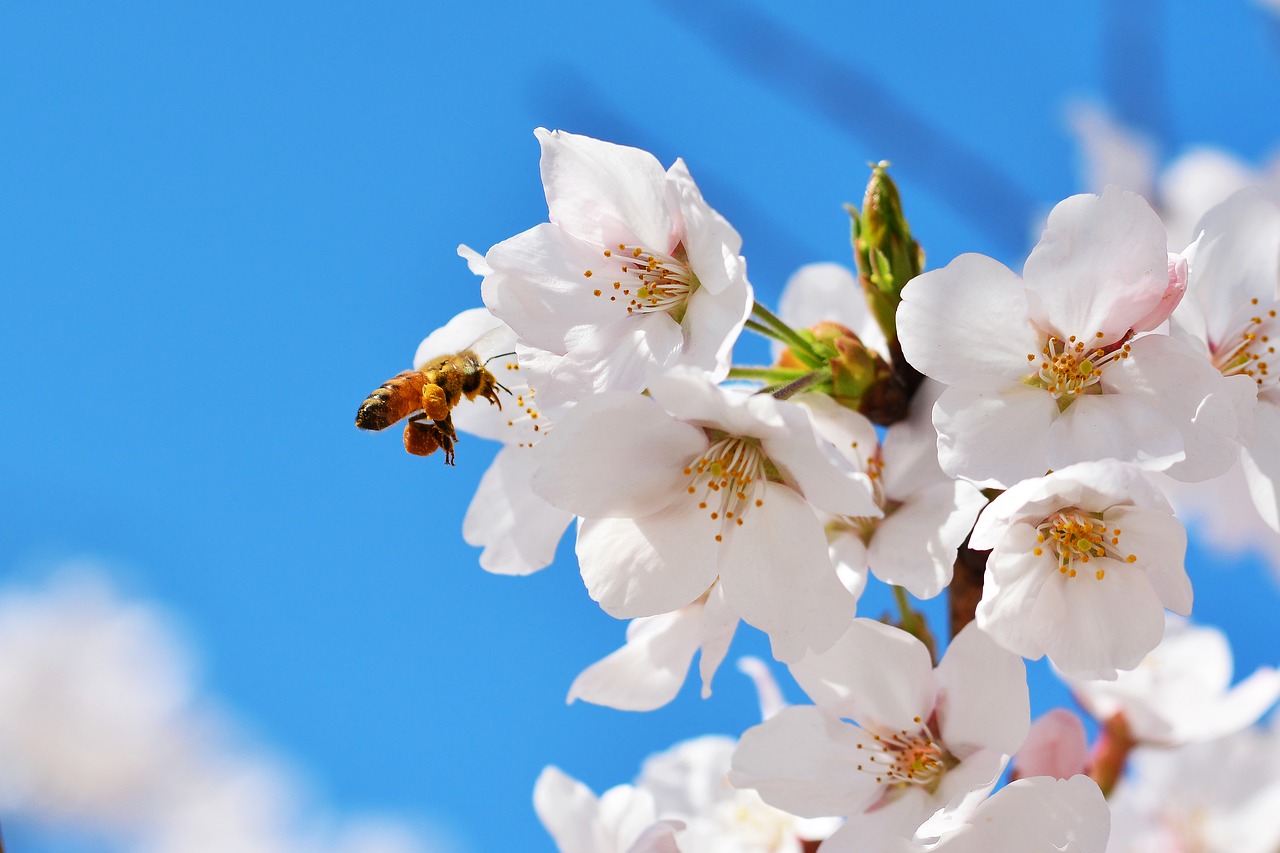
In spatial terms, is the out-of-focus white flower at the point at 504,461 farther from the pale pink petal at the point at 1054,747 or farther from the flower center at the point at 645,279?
the pale pink petal at the point at 1054,747

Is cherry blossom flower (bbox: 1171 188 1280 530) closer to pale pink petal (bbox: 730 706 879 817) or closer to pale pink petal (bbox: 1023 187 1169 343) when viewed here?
pale pink petal (bbox: 1023 187 1169 343)

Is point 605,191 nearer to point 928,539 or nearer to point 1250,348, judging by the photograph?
point 928,539

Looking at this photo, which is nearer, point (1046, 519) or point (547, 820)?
point (1046, 519)

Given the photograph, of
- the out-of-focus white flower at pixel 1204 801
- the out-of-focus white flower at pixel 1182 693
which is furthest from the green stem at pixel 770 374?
the out-of-focus white flower at pixel 1204 801

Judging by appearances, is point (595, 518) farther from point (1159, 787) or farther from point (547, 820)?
point (1159, 787)

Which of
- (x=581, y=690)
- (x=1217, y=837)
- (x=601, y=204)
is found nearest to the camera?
(x=601, y=204)

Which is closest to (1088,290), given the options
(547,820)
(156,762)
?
(547,820)
